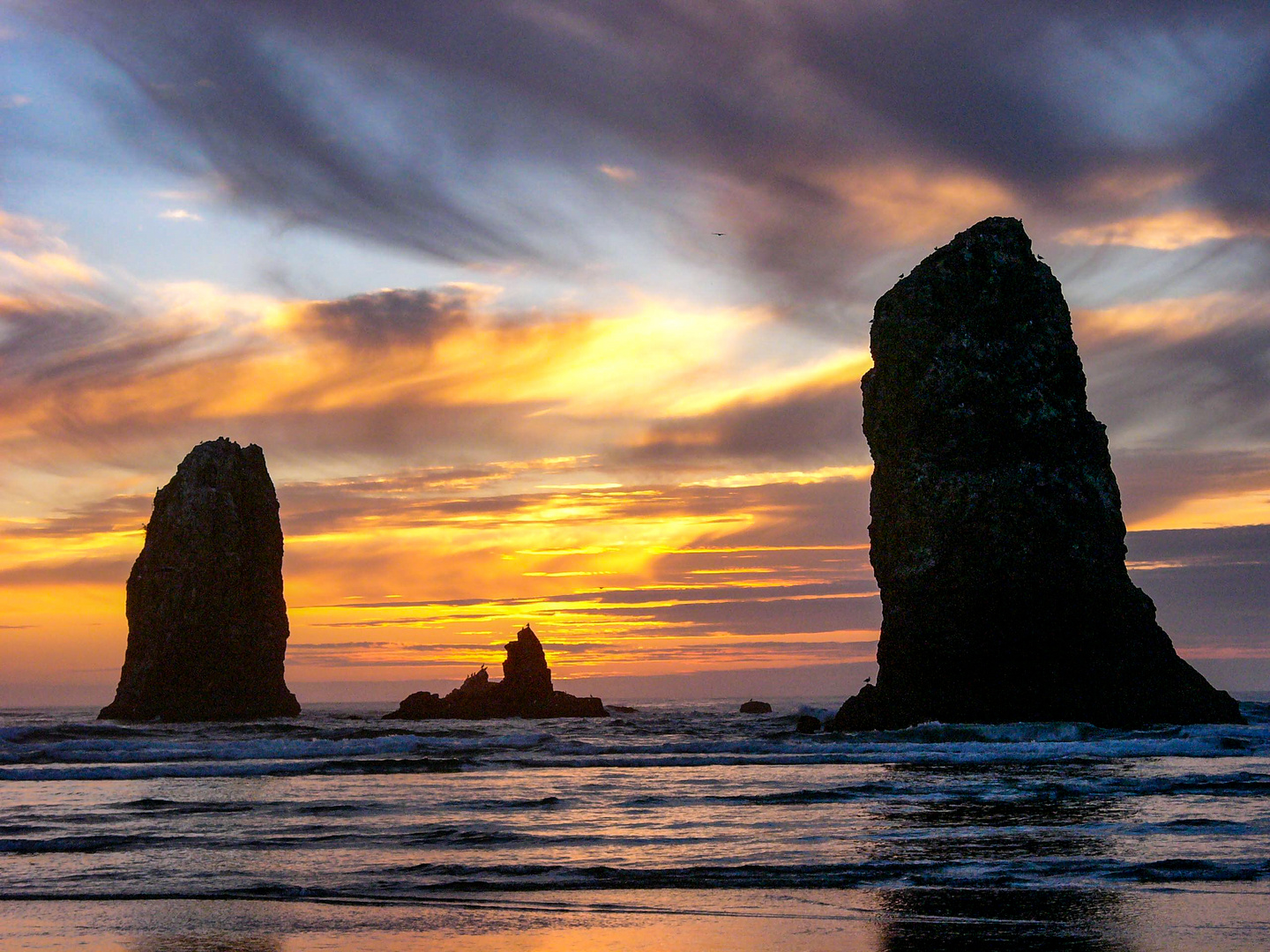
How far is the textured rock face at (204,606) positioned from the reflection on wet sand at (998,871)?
236ft

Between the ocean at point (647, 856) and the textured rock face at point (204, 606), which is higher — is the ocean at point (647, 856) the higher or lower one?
the lower one

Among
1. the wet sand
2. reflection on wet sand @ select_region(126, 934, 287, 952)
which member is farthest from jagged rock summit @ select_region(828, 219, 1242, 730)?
reflection on wet sand @ select_region(126, 934, 287, 952)

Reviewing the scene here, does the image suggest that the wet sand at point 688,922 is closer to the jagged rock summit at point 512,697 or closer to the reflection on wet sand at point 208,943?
the reflection on wet sand at point 208,943

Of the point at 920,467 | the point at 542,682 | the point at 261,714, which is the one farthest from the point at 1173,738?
the point at 261,714

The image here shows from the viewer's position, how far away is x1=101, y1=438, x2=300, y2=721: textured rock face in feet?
274

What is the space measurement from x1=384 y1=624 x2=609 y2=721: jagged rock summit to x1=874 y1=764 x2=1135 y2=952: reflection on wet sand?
6731 centimetres

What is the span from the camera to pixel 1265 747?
35.4 meters

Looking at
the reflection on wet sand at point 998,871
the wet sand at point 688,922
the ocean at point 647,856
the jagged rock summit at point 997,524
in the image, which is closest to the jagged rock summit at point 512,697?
the jagged rock summit at point 997,524

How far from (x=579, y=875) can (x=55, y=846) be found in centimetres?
845

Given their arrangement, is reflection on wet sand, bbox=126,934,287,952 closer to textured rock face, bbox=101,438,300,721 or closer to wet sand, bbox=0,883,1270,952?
wet sand, bbox=0,883,1270,952

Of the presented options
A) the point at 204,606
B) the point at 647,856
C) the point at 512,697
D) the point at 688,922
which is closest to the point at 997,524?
the point at 647,856


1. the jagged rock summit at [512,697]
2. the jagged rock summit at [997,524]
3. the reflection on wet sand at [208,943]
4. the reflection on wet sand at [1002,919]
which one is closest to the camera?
the reflection on wet sand at [1002,919]

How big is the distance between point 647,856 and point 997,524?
3586 centimetres

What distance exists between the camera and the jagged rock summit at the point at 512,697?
288 feet
